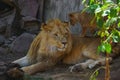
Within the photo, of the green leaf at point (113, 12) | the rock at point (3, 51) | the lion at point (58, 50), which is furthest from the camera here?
the rock at point (3, 51)

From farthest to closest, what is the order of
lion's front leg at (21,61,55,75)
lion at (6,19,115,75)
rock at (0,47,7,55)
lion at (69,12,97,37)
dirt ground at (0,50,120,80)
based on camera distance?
rock at (0,47,7,55)
lion at (69,12,97,37)
lion at (6,19,115,75)
lion's front leg at (21,61,55,75)
dirt ground at (0,50,120,80)

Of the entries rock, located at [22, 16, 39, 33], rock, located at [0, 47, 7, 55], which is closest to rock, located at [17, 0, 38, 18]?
rock, located at [22, 16, 39, 33]

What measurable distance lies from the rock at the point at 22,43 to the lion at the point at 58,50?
1.69 meters

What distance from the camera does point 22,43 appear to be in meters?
A: 8.62

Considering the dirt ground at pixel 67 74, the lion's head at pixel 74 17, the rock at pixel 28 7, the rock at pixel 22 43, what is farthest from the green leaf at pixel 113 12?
the rock at pixel 28 7

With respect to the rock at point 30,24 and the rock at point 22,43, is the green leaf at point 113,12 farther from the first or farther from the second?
the rock at point 30,24

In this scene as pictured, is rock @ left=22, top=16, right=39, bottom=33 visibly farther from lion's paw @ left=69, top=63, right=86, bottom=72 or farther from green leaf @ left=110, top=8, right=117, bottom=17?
green leaf @ left=110, top=8, right=117, bottom=17

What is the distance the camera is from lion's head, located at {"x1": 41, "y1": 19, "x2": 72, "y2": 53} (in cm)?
645

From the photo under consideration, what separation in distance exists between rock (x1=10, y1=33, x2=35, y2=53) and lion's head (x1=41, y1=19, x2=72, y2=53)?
1.92 metres

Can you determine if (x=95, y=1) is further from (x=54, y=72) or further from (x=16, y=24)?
(x=16, y=24)

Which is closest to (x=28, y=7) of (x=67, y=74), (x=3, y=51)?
(x=3, y=51)

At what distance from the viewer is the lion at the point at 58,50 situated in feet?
21.1

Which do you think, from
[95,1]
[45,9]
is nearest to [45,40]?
[45,9]

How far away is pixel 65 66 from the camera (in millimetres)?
6816
